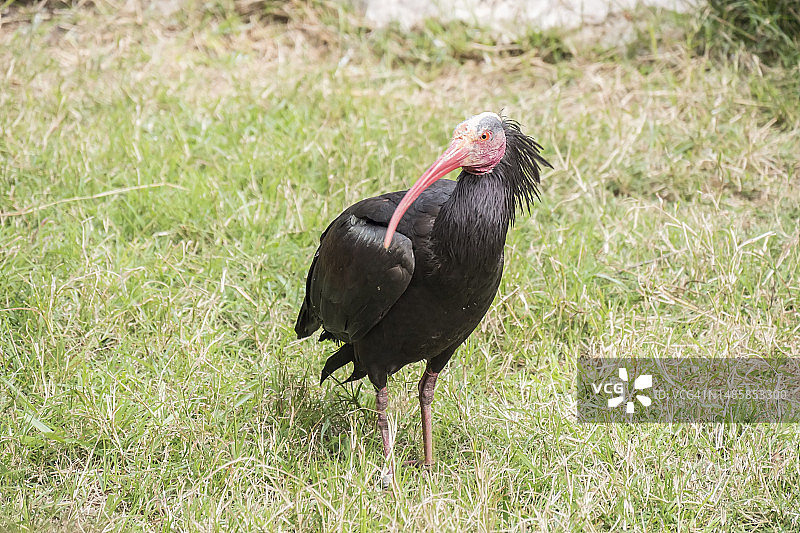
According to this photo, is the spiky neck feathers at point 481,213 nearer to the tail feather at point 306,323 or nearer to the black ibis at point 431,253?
the black ibis at point 431,253

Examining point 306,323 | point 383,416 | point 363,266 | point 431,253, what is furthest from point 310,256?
point 431,253

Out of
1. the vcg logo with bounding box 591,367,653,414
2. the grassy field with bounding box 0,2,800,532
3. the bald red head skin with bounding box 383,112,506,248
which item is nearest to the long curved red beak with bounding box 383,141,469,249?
the bald red head skin with bounding box 383,112,506,248

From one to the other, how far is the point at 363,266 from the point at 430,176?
454mm

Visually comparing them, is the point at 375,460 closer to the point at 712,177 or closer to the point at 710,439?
the point at 710,439

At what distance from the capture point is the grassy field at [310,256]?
3.16 metres

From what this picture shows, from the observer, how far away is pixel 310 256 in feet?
14.6

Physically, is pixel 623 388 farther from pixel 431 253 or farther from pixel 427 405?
pixel 431 253

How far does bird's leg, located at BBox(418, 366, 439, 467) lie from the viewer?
11.2 ft

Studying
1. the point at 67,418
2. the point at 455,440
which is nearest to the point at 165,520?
the point at 67,418

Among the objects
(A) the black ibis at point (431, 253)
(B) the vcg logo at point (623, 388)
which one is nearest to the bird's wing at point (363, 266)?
(A) the black ibis at point (431, 253)

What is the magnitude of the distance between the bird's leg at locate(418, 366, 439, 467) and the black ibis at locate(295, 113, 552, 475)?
0.14 metres

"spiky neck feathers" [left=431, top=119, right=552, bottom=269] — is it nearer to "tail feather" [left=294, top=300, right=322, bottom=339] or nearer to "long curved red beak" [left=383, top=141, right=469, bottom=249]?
"long curved red beak" [left=383, top=141, right=469, bottom=249]

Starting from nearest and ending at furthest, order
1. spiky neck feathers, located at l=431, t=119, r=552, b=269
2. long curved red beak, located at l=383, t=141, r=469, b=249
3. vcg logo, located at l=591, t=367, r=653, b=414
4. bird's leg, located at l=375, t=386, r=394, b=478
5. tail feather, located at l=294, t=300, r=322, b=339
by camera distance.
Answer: long curved red beak, located at l=383, t=141, r=469, b=249, spiky neck feathers, located at l=431, t=119, r=552, b=269, bird's leg, located at l=375, t=386, r=394, b=478, tail feather, located at l=294, t=300, r=322, b=339, vcg logo, located at l=591, t=367, r=653, b=414

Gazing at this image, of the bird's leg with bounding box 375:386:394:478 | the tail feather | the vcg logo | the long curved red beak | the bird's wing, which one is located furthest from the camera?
the vcg logo
